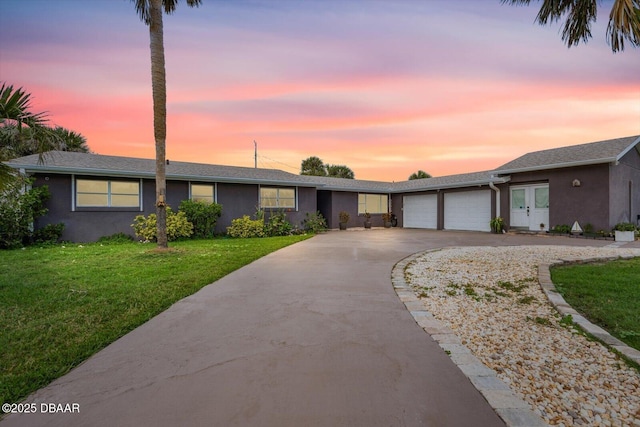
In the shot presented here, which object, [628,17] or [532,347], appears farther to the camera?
[628,17]

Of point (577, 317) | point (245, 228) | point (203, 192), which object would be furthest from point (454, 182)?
point (577, 317)

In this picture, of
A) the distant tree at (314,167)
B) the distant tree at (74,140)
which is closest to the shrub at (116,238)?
the distant tree at (74,140)

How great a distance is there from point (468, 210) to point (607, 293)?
13.0 m

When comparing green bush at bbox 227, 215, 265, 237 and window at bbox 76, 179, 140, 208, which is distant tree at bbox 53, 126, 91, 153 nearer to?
window at bbox 76, 179, 140, 208

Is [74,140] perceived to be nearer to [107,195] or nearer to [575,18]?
[107,195]

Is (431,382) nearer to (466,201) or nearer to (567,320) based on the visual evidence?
(567,320)

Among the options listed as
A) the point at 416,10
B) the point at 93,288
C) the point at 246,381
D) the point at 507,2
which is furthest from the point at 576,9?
the point at 93,288

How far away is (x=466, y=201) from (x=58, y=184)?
60.3ft

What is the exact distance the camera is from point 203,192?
14.1 meters

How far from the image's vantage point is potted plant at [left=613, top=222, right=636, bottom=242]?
10.8 meters

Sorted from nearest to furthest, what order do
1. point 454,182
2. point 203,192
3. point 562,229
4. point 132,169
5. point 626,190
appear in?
point 132,169, point 562,229, point 626,190, point 203,192, point 454,182

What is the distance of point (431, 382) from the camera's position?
2.22 meters

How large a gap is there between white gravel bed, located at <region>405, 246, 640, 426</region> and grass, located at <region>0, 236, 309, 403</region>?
3452 millimetres

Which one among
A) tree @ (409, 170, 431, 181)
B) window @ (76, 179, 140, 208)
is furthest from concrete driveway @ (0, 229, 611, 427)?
tree @ (409, 170, 431, 181)
